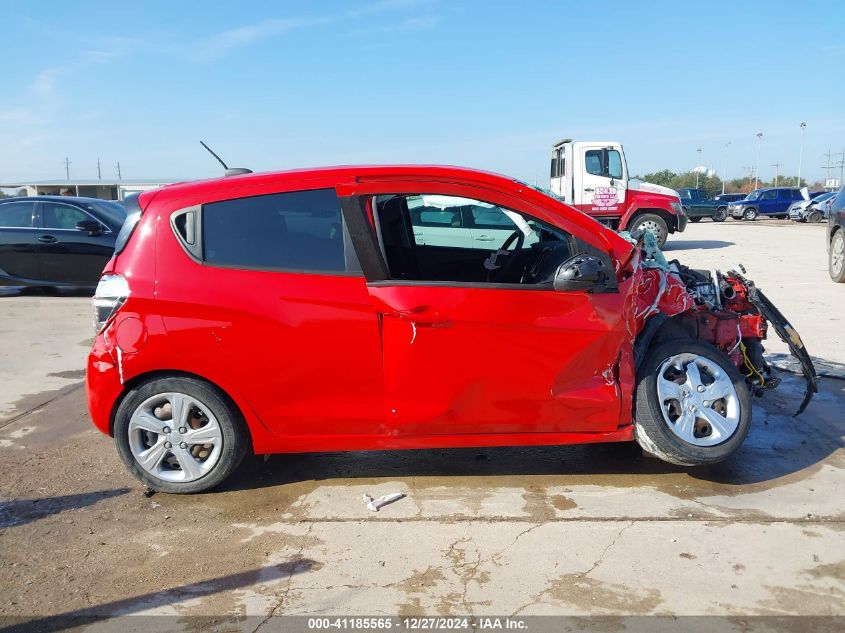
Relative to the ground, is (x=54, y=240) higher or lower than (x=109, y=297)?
higher

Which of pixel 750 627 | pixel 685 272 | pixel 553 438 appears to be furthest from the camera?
pixel 685 272

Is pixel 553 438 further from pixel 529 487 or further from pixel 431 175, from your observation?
pixel 431 175

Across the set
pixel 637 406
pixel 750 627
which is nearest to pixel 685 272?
pixel 637 406

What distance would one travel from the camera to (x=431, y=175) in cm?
394

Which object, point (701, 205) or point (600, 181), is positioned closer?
point (600, 181)

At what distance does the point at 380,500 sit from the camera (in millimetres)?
3957

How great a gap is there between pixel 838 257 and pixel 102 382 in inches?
431

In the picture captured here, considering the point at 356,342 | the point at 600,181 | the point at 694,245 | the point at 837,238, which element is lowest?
the point at 694,245

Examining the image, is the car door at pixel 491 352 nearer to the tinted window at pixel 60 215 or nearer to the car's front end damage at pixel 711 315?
the car's front end damage at pixel 711 315

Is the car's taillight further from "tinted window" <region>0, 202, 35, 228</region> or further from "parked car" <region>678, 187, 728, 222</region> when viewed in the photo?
"parked car" <region>678, 187, 728, 222</region>

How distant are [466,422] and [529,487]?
0.57 metres

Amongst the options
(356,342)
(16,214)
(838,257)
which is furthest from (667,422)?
(16,214)

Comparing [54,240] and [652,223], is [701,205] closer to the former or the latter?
[652,223]

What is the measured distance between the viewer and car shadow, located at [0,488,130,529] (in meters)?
3.86
